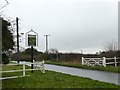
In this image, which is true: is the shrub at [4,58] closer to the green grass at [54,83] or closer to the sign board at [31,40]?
the green grass at [54,83]

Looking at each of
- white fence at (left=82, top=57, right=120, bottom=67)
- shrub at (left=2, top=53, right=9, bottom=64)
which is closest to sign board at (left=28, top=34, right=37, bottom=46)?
shrub at (left=2, top=53, right=9, bottom=64)

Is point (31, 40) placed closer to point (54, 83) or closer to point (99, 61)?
point (54, 83)

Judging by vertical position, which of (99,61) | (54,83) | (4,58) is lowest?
(54,83)

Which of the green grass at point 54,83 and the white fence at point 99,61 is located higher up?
the white fence at point 99,61

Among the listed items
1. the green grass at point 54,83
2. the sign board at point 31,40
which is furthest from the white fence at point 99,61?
the green grass at point 54,83

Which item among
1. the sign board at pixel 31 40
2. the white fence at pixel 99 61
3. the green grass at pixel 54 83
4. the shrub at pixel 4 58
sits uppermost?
the sign board at pixel 31 40

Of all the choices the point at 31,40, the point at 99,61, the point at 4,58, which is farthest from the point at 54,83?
the point at 99,61

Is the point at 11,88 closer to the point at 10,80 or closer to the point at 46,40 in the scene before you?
the point at 10,80

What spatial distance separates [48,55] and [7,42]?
2139 inches

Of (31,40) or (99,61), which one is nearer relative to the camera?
(31,40)

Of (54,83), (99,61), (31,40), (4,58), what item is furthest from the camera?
(99,61)

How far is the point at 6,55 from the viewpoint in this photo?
22125 millimetres

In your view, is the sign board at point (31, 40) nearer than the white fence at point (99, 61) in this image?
Yes

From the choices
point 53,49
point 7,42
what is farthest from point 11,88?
point 53,49
